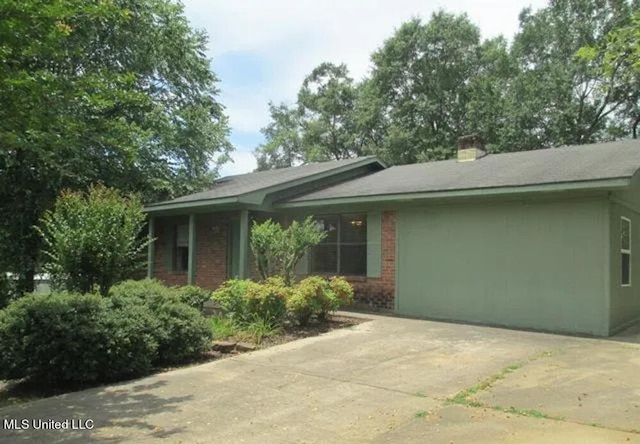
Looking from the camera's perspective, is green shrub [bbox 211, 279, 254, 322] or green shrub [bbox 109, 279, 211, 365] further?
green shrub [bbox 211, 279, 254, 322]

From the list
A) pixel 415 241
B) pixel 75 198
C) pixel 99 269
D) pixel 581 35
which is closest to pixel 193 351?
pixel 99 269

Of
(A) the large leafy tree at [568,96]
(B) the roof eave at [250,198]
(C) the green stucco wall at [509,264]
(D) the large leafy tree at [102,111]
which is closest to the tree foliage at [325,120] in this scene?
(A) the large leafy tree at [568,96]

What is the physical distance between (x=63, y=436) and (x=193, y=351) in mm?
3293

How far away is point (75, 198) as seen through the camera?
325 inches

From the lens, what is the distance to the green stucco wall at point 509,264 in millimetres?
9523

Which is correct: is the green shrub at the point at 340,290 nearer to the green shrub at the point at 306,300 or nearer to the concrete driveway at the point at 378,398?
the green shrub at the point at 306,300

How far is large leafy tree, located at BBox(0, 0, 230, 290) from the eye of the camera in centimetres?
550

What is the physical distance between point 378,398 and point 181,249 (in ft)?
39.1

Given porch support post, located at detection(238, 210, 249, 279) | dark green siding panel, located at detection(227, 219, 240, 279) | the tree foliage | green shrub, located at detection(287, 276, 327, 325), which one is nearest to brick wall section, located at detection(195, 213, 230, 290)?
dark green siding panel, located at detection(227, 219, 240, 279)

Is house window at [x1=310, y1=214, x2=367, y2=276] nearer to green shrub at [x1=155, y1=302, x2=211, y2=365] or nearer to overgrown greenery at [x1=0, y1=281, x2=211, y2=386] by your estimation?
green shrub at [x1=155, y1=302, x2=211, y2=365]

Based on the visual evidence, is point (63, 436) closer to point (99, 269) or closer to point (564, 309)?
point (99, 269)

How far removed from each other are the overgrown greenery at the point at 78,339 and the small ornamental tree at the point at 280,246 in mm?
3415

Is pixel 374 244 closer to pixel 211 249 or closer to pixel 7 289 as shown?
pixel 211 249

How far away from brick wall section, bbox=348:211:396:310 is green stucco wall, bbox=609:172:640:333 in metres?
4.32
